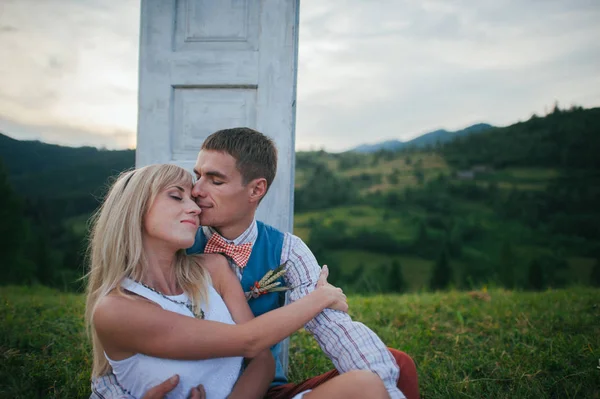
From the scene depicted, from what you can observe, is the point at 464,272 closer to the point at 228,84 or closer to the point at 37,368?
the point at 228,84

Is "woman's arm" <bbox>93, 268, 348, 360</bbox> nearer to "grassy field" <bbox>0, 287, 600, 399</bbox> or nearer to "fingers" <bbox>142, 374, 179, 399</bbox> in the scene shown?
"fingers" <bbox>142, 374, 179, 399</bbox>

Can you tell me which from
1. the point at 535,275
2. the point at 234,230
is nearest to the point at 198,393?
the point at 234,230

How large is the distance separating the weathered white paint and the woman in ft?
3.07

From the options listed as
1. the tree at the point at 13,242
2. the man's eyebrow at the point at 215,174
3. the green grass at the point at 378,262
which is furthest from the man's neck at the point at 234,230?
the green grass at the point at 378,262

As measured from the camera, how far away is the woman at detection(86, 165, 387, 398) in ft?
4.70

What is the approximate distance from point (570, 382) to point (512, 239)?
4.40 meters

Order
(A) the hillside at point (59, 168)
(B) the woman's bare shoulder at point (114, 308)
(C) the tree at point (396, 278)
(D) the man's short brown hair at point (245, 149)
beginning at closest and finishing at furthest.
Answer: (B) the woman's bare shoulder at point (114, 308) < (D) the man's short brown hair at point (245, 149) < (A) the hillside at point (59, 168) < (C) the tree at point (396, 278)

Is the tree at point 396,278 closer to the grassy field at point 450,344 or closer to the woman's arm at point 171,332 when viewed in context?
the grassy field at point 450,344

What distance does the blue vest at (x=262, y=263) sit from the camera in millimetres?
1890

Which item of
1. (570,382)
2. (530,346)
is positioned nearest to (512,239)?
(530,346)

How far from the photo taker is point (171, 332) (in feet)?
4.68

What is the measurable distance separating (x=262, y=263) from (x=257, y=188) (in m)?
0.31

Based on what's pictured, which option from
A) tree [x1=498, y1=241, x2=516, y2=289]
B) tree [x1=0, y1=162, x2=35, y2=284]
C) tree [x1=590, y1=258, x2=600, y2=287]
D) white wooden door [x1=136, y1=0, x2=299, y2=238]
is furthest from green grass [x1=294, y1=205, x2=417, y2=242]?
white wooden door [x1=136, y1=0, x2=299, y2=238]

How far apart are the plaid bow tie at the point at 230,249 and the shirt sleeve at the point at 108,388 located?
561mm
